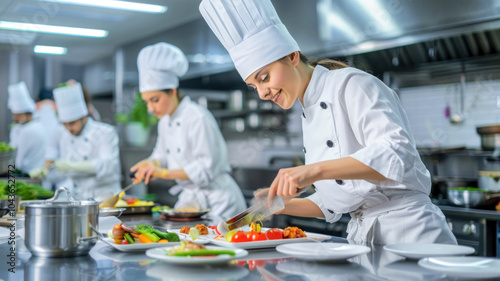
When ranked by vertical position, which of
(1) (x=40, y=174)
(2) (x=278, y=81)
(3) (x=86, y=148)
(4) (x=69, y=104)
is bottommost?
(1) (x=40, y=174)

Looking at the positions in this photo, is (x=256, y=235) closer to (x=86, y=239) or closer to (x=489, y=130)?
(x=86, y=239)

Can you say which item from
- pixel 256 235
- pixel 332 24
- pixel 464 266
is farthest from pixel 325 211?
pixel 332 24

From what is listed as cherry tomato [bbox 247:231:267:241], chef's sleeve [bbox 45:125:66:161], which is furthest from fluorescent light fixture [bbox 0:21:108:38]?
cherry tomato [bbox 247:231:267:241]

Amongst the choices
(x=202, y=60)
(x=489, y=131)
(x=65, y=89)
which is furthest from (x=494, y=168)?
(x=202, y=60)

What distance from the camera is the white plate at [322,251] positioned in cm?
126

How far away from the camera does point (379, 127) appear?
156cm

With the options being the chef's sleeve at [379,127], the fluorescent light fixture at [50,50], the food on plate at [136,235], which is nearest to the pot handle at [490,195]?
the chef's sleeve at [379,127]

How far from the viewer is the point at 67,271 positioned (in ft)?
4.06

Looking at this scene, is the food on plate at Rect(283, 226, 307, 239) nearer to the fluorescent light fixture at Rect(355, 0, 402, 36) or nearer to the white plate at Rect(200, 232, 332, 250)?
the white plate at Rect(200, 232, 332, 250)

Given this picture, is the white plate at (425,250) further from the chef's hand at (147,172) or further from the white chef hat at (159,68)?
the white chef hat at (159,68)

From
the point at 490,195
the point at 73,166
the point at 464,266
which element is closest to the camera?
the point at 464,266

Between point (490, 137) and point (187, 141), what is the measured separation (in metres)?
1.99

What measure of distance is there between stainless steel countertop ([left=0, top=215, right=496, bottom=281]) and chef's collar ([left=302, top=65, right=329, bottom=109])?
1.97 feet

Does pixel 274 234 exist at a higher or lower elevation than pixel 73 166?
lower
